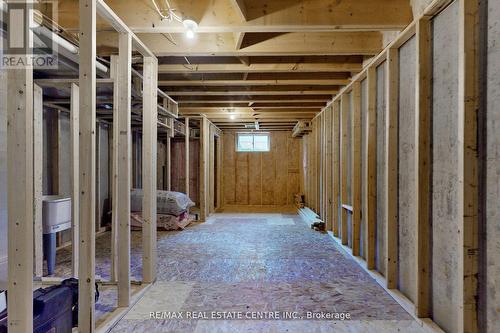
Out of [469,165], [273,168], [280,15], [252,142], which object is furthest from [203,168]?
[469,165]

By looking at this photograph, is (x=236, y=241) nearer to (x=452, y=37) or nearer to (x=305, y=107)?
(x=305, y=107)

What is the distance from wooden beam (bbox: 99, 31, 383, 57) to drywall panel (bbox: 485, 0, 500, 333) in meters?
1.44

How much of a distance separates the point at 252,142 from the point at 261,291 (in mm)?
6693

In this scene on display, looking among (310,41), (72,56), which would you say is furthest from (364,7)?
(72,56)

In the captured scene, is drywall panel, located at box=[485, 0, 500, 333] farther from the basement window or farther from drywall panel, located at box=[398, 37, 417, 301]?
the basement window

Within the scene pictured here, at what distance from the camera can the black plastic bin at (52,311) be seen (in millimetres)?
1532

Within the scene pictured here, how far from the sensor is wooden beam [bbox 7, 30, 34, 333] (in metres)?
1.30

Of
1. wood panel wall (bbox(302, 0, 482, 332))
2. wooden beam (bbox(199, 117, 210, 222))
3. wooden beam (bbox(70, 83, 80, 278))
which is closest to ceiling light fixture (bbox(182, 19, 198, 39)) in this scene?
wooden beam (bbox(70, 83, 80, 278))

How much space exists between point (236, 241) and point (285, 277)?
1.58 meters

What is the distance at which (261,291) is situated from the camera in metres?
2.59

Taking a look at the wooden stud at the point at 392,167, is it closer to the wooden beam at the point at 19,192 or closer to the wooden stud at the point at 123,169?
the wooden stud at the point at 123,169

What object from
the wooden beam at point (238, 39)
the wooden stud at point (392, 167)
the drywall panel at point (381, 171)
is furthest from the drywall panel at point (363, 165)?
the wooden beam at point (238, 39)

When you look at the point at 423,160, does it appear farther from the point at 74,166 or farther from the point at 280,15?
the point at 74,166

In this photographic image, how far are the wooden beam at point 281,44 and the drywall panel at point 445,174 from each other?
0.94 meters
